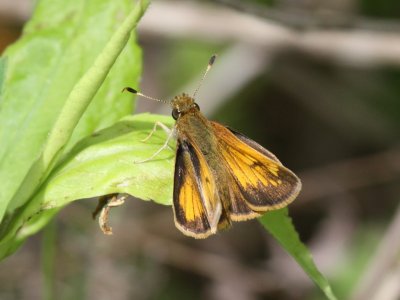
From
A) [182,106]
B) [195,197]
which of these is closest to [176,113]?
[182,106]

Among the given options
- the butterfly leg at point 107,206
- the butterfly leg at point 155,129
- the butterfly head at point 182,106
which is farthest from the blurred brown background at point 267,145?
the butterfly leg at point 107,206

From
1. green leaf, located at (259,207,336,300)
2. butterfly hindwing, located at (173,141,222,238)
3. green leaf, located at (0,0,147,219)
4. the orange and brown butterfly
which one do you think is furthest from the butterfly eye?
green leaf, located at (259,207,336,300)

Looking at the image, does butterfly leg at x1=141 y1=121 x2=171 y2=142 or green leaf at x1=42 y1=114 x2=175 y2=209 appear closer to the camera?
green leaf at x1=42 y1=114 x2=175 y2=209

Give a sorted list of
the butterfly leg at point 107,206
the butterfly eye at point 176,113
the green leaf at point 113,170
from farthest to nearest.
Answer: the butterfly eye at point 176,113, the butterfly leg at point 107,206, the green leaf at point 113,170

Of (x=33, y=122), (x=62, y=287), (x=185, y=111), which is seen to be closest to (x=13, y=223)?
(x=33, y=122)

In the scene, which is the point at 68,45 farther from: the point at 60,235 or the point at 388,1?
the point at 388,1

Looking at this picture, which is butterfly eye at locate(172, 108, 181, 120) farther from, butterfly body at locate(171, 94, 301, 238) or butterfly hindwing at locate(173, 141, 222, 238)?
butterfly hindwing at locate(173, 141, 222, 238)

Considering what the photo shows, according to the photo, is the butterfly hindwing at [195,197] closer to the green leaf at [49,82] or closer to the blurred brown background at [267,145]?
the green leaf at [49,82]
